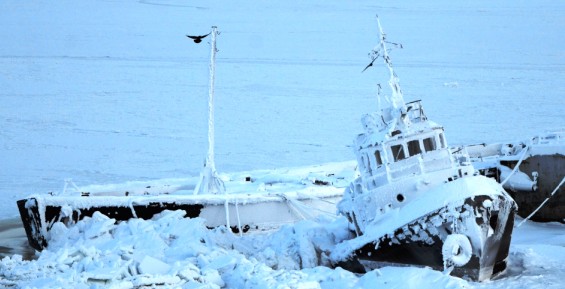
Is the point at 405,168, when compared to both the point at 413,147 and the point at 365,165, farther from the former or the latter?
the point at 365,165

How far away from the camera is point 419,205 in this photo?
15023mm

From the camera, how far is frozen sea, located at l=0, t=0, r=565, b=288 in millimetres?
27261

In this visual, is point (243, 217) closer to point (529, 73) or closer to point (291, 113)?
point (291, 113)

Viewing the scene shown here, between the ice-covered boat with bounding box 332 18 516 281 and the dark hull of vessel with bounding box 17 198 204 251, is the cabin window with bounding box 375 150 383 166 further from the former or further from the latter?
the dark hull of vessel with bounding box 17 198 204 251

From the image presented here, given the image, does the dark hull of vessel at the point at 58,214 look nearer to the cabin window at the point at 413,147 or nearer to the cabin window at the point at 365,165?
the cabin window at the point at 365,165

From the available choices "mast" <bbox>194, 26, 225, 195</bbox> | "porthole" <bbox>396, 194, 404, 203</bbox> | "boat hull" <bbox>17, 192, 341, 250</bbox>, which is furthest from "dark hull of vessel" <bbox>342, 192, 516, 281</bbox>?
"mast" <bbox>194, 26, 225, 195</bbox>

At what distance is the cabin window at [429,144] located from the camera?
1585 cm

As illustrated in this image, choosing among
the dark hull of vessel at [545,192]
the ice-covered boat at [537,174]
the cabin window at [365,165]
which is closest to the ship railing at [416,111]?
the cabin window at [365,165]

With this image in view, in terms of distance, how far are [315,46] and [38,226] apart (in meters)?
32.0

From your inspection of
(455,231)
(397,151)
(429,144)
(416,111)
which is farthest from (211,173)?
(455,231)

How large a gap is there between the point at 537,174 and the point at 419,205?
7.02 meters

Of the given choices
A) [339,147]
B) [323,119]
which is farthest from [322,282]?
[323,119]

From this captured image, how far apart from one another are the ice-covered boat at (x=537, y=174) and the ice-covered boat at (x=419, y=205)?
16.3ft

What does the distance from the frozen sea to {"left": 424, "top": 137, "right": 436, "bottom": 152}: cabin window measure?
413 inches
